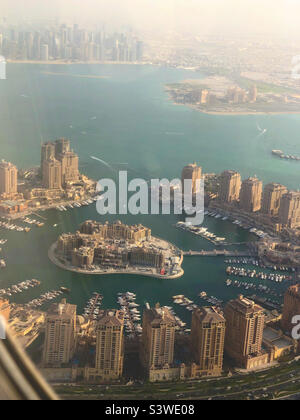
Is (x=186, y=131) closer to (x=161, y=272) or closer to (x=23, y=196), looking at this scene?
(x=23, y=196)

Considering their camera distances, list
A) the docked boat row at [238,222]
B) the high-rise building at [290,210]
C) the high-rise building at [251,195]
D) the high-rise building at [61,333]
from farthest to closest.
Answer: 1. the high-rise building at [251,195]
2. the high-rise building at [290,210]
3. the docked boat row at [238,222]
4. the high-rise building at [61,333]

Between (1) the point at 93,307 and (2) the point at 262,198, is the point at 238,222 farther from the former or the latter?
(1) the point at 93,307

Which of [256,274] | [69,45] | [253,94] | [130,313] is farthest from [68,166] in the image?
[69,45]

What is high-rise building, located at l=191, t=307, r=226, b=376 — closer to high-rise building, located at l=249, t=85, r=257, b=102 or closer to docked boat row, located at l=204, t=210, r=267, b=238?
docked boat row, located at l=204, t=210, r=267, b=238

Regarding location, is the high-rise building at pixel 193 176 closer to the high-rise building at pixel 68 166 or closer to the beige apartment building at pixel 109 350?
the high-rise building at pixel 68 166

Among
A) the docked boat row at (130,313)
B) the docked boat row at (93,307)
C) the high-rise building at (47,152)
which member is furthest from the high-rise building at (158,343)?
the high-rise building at (47,152)
